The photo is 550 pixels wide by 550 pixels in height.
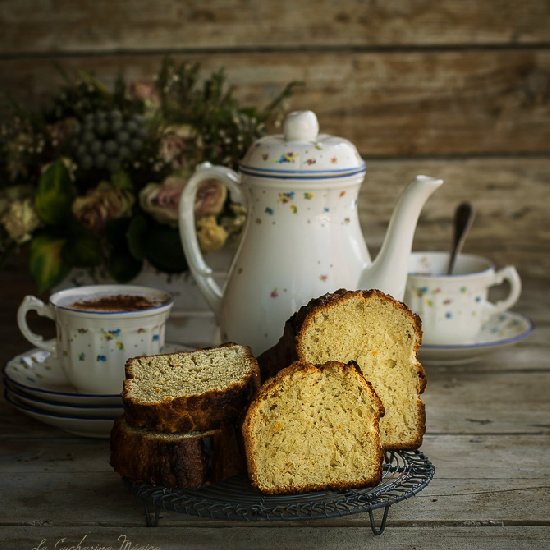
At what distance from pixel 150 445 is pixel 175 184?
632 mm

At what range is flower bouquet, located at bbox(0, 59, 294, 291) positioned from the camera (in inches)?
59.2

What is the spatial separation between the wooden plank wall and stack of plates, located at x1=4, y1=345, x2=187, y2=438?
0.95 m

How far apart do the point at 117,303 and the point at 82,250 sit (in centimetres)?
32

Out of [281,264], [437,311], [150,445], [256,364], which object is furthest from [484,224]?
[150,445]

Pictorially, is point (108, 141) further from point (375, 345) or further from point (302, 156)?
point (375, 345)

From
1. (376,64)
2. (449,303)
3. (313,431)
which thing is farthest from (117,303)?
(376,64)

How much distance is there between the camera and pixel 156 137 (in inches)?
61.1

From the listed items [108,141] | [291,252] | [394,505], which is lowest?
[394,505]

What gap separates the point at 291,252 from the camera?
115 centimetres

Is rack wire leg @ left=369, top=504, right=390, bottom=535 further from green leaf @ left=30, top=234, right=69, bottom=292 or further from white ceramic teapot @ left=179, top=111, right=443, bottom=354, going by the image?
green leaf @ left=30, top=234, right=69, bottom=292

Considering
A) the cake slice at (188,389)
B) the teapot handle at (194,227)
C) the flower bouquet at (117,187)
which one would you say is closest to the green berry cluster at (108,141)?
the flower bouquet at (117,187)

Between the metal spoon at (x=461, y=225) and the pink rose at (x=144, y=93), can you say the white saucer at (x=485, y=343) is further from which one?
the pink rose at (x=144, y=93)

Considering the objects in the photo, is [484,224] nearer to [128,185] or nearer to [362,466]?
[128,185]

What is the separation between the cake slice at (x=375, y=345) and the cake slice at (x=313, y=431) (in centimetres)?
10
